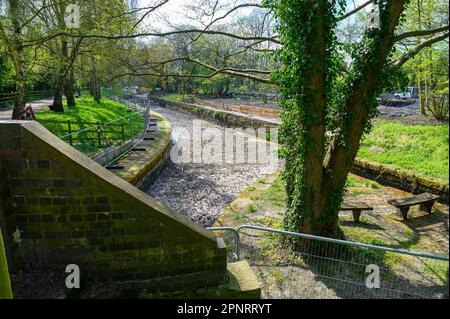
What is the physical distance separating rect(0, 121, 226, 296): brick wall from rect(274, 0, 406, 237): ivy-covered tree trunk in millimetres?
2796

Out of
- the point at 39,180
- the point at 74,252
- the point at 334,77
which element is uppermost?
the point at 334,77

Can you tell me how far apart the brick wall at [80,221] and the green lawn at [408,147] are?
836 centimetres

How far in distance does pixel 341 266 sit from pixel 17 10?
12.3 m

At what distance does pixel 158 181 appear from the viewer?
476 inches

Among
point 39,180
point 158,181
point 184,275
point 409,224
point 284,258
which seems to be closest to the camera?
point 39,180

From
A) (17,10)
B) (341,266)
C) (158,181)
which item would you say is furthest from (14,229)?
(17,10)

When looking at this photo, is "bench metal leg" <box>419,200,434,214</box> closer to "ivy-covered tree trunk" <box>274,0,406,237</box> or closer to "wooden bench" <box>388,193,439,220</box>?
"wooden bench" <box>388,193,439,220</box>

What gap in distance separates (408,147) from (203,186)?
827cm

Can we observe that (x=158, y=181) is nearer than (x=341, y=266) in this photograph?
No

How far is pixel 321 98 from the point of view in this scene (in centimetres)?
520

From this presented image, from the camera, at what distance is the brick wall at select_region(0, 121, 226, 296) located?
10.3ft
